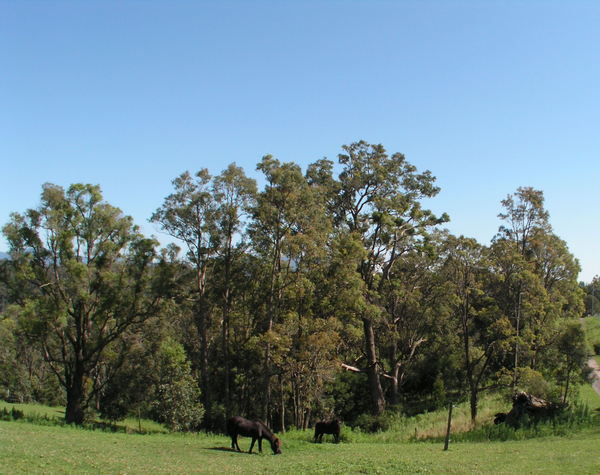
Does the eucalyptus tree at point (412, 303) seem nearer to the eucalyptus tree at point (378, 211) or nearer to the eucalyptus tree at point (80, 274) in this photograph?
the eucalyptus tree at point (378, 211)

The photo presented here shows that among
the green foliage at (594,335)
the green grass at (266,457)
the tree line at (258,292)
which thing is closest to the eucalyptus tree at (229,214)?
the tree line at (258,292)

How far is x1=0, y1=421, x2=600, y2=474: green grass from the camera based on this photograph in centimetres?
1559

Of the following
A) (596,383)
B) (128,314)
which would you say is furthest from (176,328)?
(596,383)

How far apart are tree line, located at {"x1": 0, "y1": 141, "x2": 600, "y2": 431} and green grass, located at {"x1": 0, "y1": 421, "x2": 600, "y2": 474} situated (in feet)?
28.0

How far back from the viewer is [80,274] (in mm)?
31375

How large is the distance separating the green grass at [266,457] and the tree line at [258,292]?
28.0 ft

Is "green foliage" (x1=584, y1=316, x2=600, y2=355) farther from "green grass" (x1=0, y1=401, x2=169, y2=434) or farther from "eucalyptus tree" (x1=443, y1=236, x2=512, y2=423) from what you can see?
"green grass" (x1=0, y1=401, x2=169, y2=434)

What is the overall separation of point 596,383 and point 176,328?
120 ft

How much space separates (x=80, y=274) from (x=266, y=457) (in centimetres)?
1720

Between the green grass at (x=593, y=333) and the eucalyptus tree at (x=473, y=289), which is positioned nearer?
the eucalyptus tree at (x=473, y=289)

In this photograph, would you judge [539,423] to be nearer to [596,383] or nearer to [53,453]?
[596,383]

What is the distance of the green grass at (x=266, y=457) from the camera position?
1559 cm

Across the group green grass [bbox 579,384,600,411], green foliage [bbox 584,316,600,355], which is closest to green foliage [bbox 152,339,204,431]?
green grass [bbox 579,384,600,411]

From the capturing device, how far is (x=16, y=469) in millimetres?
13391
